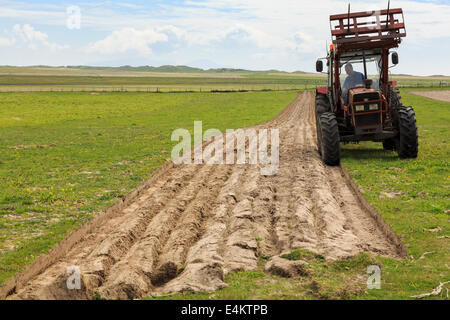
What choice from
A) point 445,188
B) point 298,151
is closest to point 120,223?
point 445,188

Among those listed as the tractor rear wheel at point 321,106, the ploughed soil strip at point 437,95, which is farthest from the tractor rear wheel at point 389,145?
the ploughed soil strip at point 437,95

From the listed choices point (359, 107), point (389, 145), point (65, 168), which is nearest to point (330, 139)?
point (359, 107)

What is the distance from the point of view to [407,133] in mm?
14281

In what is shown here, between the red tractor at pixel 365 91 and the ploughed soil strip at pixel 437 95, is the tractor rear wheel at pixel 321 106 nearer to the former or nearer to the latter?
the red tractor at pixel 365 91

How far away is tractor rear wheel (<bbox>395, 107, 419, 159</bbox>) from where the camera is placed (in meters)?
14.2

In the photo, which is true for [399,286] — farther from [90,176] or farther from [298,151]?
[298,151]

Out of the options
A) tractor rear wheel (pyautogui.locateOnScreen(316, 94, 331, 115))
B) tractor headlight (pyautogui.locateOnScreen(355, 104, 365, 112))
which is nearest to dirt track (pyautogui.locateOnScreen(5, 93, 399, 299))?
tractor headlight (pyautogui.locateOnScreen(355, 104, 365, 112))

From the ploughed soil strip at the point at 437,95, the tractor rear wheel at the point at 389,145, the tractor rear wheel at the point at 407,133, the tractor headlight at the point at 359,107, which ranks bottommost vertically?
the tractor rear wheel at the point at 389,145

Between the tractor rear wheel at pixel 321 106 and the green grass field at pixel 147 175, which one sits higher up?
the tractor rear wheel at pixel 321 106

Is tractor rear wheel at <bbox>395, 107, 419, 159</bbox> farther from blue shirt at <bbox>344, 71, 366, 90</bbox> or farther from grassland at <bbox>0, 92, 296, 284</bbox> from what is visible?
grassland at <bbox>0, 92, 296, 284</bbox>

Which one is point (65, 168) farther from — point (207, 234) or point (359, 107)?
point (359, 107)

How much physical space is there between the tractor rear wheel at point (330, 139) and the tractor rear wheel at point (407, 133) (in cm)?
193

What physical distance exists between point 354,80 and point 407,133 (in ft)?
7.69

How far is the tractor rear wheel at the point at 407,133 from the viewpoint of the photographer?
1422cm
